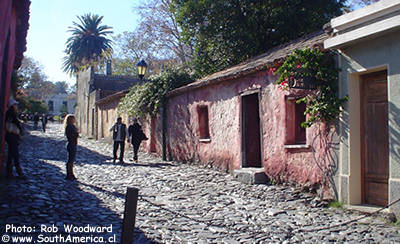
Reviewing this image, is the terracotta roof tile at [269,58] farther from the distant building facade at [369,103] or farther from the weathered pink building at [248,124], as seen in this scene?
the distant building facade at [369,103]

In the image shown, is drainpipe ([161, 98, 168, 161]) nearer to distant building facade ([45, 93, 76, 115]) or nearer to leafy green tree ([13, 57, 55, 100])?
leafy green tree ([13, 57, 55, 100])

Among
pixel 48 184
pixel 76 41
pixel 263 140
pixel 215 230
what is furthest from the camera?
pixel 76 41

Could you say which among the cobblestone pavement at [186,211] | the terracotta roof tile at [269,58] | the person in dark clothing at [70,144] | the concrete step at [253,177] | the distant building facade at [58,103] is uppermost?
the distant building facade at [58,103]

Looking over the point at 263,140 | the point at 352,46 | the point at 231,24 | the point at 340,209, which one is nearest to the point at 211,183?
the point at 263,140

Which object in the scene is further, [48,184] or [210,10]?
[210,10]

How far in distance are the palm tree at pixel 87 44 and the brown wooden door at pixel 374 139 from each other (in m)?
39.4

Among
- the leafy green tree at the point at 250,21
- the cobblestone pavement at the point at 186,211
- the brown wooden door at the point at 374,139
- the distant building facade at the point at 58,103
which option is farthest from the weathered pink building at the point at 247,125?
the distant building facade at the point at 58,103

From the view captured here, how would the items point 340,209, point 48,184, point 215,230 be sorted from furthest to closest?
point 48,184 → point 340,209 → point 215,230

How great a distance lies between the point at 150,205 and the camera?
24.8ft

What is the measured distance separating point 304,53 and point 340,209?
300 centimetres

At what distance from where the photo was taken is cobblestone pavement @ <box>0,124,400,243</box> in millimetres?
5664

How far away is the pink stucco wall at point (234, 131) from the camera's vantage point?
8594 millimetres

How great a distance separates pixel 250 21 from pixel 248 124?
6060mm

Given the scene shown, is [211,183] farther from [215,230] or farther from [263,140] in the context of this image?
[215,230]
